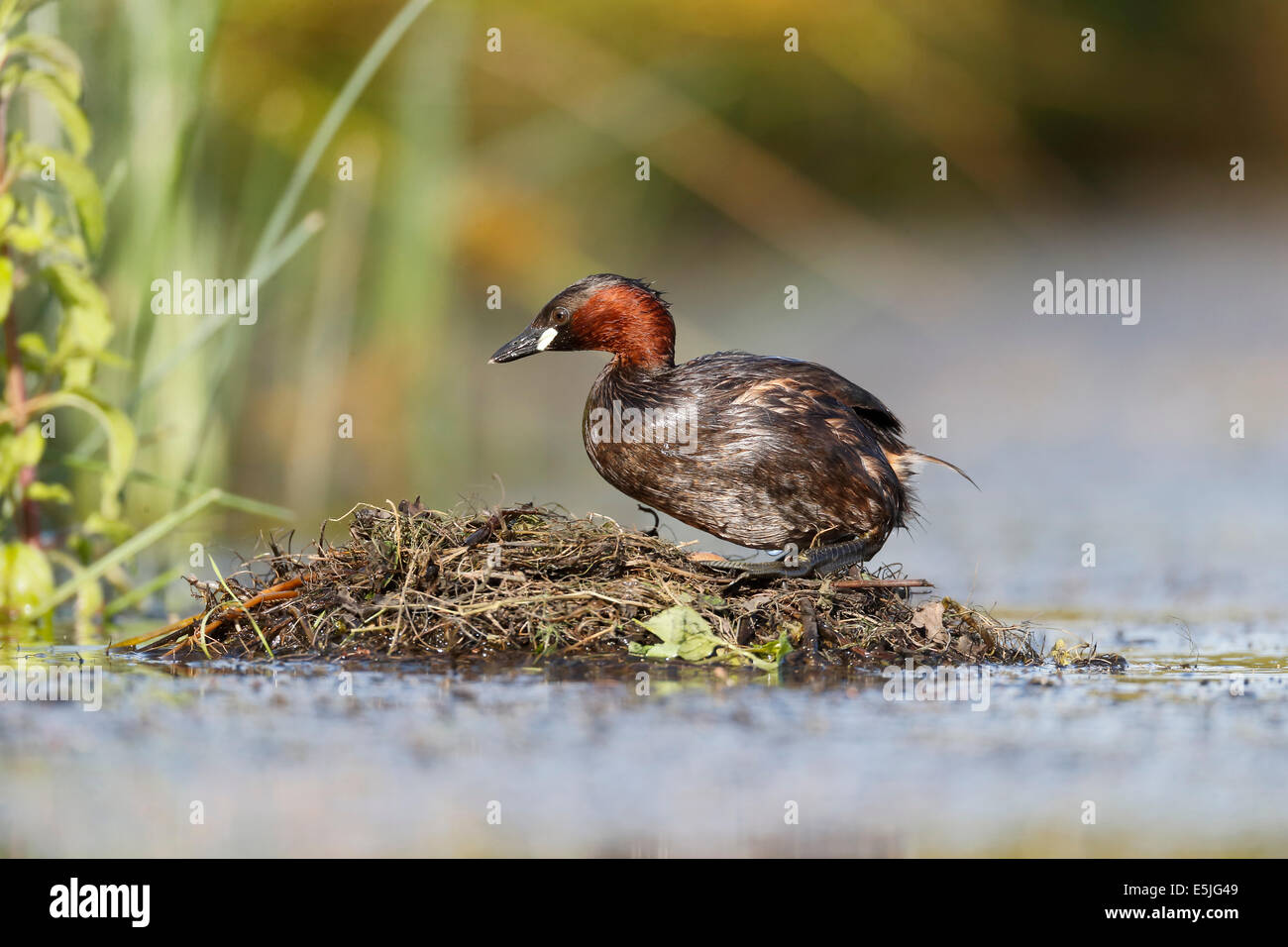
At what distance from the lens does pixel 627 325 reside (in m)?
6.87

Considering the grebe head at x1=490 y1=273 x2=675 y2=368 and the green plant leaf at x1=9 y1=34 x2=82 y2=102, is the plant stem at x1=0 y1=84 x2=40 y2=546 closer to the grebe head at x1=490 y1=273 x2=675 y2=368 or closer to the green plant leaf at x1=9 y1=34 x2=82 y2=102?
the green plant leaf at x1=9 y1=34 x2=82 y2=102

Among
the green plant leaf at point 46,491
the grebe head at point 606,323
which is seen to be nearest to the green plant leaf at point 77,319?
the green plant leaf at point 46,491

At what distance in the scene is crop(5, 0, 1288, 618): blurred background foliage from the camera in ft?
31.3

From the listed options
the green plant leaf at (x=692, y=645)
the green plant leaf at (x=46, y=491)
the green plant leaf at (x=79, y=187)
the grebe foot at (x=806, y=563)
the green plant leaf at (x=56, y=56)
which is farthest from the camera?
the green plant leaf at (x=46, y=491)

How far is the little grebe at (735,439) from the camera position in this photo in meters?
6.43

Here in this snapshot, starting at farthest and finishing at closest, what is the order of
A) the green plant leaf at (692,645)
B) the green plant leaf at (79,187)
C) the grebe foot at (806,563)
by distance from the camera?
the green plant leaf at (79,187), the grebe foot at (806,563), the green plant leaf at (692,645)

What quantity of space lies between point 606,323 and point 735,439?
83 centimetres

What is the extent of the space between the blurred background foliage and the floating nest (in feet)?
8.95

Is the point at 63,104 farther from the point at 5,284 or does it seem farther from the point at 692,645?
the point at 692,645

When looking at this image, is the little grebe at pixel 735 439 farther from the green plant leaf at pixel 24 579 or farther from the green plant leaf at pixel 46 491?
the green plant leaf at pixel 24 579

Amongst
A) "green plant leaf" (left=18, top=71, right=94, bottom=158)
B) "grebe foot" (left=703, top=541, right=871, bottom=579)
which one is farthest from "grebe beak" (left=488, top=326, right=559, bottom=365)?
"green plant leaf" (left=18, top=71, right=94, bottom=158)

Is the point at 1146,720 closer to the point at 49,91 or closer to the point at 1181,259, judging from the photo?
the point at 49,91

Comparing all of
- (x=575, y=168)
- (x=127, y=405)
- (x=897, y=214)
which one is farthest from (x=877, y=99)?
(x=127, y=405)

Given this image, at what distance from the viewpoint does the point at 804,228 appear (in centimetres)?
1142
